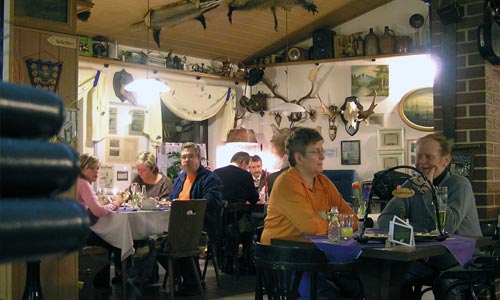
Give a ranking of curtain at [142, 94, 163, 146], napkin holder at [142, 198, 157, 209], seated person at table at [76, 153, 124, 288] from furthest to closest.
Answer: curtain at [142, 94, 163, 146] → napkin holder at [142, 198, 157, 209] → seated person at table at [76, 153, 124, 288]

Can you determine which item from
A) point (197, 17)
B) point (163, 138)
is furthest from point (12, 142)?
point (163, 138)

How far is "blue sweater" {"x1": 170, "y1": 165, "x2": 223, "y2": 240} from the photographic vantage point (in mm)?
6043

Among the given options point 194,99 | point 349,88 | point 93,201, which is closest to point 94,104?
point 194,99

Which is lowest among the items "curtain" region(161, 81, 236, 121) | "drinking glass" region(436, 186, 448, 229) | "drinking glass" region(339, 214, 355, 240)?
"drinking glass" region(339, 214, 355, 240)

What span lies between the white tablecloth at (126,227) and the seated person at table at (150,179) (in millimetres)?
1180

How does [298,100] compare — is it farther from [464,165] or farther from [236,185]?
[464,165]

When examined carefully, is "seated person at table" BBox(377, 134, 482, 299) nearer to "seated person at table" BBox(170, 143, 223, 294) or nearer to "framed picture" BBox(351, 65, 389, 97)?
"seated person at table" BBox(170, 143, 223, 294)

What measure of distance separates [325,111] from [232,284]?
4.43 meters

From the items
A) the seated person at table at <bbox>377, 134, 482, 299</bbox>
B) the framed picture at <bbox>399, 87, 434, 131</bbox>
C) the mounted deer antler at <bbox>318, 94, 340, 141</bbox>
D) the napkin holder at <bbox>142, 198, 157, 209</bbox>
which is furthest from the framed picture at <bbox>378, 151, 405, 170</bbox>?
the seated person at table at <bbox>377, 134, 482, 299</bbox>

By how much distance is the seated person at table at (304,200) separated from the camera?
3283mm

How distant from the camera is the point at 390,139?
9.70 meters

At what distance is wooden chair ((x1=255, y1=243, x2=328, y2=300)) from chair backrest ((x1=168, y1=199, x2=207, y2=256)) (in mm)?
2328

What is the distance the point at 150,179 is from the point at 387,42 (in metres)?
4.61

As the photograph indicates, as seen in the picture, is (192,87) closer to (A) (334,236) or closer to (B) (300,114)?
(B) (300,114)
